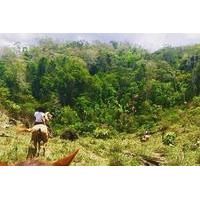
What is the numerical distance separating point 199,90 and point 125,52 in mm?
1673

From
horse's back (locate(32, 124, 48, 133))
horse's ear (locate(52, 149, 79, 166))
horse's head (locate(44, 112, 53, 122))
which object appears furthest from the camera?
horse's head (locate(44, 112, 53, 122))

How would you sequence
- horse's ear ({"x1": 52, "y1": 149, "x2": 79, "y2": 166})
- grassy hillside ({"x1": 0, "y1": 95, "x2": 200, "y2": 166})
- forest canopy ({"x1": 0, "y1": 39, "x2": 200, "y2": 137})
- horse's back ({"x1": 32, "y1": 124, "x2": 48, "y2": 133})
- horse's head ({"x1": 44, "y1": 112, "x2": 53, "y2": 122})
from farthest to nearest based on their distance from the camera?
forest canopy ({"x1": 0, "y1": 39, "x2": 200, "y2": 137}), horse's head ({"x1": 44, "y1": 112, "x2": 53, "y2": 122}), horse's back ({"x1": 32, "y1": 124, "x2": 48, "y2": 133}), grassy hillside ({"x1": 0, "y1": 95, "x2": 200, "y2": 166}), horse's ear ({"x1": 52, "y1": 149, "x2": 79, "y2": 166})

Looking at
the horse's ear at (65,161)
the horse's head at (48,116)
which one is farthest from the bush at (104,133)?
the horse's head at (48,116)

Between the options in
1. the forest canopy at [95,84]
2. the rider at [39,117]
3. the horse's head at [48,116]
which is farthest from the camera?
the forest canopy at [95,84]

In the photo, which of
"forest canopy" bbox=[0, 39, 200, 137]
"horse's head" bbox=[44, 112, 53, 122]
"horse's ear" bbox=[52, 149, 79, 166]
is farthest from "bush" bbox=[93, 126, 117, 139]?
"horse's head" bbox=[44, 112, 53, 122]

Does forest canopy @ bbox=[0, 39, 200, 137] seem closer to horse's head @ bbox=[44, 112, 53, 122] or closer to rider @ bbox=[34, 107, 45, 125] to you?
horse's head @ bbox=[44, 112, 53, 122]

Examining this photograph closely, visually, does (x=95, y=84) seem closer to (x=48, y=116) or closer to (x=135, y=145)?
(x=48, y=116)

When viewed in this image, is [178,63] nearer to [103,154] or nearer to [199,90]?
[199,90]

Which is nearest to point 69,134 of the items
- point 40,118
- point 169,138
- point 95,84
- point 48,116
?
point 48,116

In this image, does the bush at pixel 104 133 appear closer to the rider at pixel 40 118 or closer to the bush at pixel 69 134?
the bush at pixel 69 134

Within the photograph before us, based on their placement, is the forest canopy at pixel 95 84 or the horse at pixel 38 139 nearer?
the horse at pixel 38 139

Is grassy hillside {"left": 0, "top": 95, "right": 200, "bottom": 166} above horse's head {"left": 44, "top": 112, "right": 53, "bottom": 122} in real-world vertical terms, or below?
below

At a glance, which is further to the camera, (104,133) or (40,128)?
(104,133)
